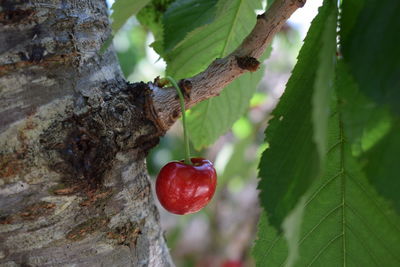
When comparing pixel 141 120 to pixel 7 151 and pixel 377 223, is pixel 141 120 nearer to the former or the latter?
pixel 7 151

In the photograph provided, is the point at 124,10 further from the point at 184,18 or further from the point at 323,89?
the point at 323,89

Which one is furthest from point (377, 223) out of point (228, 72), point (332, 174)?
point (228, 72)

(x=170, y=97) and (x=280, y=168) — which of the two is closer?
(x=280, y=168)

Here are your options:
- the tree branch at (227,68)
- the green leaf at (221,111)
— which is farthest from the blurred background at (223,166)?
the tree branch at (227,68)

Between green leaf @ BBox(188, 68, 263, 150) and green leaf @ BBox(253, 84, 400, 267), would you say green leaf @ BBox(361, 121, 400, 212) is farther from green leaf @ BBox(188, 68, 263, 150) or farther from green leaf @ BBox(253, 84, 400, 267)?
green leaf @ BBox(188, 68, 263, 150)

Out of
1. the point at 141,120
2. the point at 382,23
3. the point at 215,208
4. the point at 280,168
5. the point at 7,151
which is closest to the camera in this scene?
the point at 382,23
